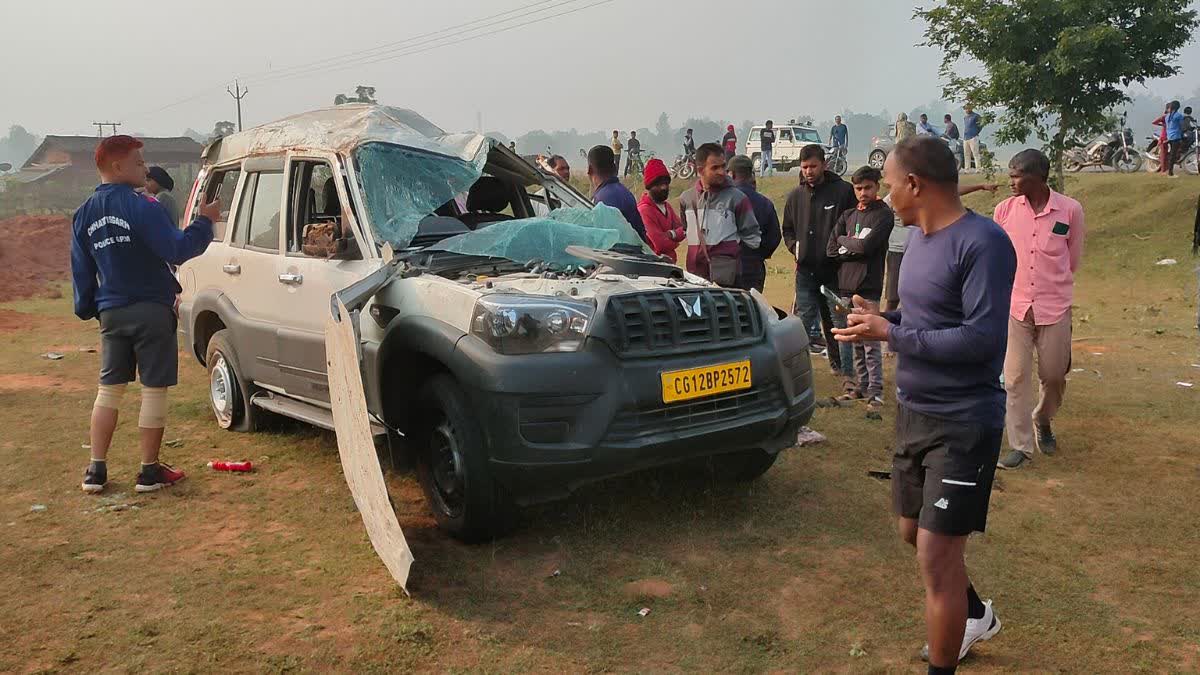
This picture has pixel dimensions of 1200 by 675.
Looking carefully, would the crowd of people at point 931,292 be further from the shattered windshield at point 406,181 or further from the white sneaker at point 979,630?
the shattered windshield at point 406,181

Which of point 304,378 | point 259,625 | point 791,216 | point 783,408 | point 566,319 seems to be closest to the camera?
point 259,625

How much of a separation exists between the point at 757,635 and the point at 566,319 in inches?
60.4

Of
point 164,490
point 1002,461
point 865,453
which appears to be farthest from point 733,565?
point 164,490

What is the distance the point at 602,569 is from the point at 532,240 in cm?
192

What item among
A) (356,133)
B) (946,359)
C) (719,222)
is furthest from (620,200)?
(946,359)

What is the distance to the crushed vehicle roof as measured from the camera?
5203 mm

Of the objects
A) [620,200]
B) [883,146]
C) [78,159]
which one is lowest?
[620,200]

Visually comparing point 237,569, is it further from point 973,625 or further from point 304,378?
point 973,625

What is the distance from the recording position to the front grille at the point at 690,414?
3850 millimetres

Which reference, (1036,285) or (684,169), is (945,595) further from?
(684,169)

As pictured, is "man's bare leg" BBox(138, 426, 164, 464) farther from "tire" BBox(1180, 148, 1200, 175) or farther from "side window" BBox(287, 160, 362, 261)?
"tire" BBox(1180, 148, 1200, 175)

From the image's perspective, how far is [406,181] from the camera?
510 cm

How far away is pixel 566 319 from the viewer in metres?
3.90

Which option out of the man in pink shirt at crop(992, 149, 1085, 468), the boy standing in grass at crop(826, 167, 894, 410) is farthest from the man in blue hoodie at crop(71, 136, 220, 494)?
the man in pink shirt at crop(992, 149, 1085, 468)
